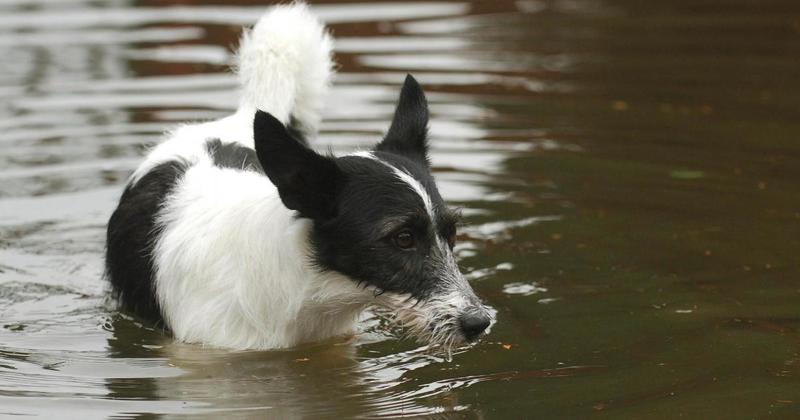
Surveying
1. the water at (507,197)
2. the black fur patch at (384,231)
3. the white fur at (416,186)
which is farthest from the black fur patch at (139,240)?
the white fur at (416,186)

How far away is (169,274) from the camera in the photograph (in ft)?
22.8

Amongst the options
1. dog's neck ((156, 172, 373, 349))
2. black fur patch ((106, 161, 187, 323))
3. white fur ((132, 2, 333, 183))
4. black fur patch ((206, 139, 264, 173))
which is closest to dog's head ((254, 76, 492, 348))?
dog's neck ((156, 172, 373, 349))

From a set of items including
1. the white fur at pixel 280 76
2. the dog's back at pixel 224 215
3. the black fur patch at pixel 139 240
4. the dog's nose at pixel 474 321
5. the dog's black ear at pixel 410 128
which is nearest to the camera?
the dog's nose at pixel 474 321

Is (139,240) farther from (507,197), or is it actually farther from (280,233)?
(507,197)

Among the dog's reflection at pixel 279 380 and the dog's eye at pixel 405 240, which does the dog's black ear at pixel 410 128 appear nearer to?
the dog's eye at pixel 405 240

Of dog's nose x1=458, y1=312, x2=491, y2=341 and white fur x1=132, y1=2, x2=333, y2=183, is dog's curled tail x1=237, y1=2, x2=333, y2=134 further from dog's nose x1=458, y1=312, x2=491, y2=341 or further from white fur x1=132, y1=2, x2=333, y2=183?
dog's nose x1=458, y1=312, x2=491, y2=341

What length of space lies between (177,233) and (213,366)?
0.71 meters

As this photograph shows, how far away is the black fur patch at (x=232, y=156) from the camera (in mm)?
7207

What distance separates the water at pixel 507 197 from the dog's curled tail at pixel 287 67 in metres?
1.32

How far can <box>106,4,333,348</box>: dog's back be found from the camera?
654 centimetres

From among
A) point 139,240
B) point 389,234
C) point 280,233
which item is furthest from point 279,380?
point 139,240

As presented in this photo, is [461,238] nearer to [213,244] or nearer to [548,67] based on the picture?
[213,244]

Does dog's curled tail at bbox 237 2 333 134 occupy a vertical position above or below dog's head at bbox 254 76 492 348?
above

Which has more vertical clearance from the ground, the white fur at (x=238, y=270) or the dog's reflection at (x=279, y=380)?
the white fur at (x=238, y=270)
